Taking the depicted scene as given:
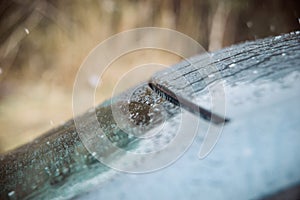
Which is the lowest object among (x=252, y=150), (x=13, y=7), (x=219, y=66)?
(x=252, y=150)

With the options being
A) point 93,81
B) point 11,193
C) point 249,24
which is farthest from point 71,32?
point 11,193

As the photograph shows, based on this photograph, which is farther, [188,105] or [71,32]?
[71,32]

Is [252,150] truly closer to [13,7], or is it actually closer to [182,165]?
[182,165]

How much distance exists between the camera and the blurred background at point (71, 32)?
2812mm

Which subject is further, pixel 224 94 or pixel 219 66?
pixel 219 66

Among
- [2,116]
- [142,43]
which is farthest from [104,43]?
[2,116]

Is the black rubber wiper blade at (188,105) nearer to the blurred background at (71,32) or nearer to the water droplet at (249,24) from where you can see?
the blurred background at (71,32)

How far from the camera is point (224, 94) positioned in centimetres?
78

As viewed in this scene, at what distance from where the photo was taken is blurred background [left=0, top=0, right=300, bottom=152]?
281 centimetres

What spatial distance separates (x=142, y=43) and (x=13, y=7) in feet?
3.51

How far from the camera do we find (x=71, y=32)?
2.93 m

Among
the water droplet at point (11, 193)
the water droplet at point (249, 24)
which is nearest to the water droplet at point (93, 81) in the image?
the water droplet at point (249, 24)

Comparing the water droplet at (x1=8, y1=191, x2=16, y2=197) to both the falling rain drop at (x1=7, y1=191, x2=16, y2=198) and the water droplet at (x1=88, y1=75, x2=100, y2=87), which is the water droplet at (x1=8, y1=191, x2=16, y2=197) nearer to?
the falling rain drop at (x1=7, y1=191, x2=16, y2=198)

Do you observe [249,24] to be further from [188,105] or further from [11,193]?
[11,193]
